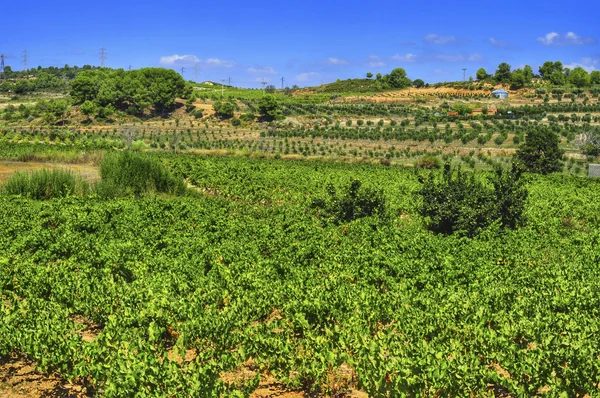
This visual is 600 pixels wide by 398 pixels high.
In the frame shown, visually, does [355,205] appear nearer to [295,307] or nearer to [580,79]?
[295,307]

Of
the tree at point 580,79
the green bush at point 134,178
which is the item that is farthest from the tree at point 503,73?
the green bush at point 134,178

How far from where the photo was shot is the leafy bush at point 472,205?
58.4 ft

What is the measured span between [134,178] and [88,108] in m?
66.4

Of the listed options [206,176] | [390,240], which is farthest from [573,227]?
[206,176]

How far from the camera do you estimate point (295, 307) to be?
8.88 metres

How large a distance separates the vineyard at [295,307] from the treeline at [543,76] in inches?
4003

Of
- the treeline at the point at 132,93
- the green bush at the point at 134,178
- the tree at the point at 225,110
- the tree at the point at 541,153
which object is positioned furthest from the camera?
the treeline at the point at 132,93

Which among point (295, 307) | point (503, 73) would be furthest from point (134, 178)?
point (503, 73)

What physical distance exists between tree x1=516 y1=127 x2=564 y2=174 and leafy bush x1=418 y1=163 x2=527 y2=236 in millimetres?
27718

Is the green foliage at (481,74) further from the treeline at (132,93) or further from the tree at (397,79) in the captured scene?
the treeline at (132,93)

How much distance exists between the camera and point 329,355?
7.25m

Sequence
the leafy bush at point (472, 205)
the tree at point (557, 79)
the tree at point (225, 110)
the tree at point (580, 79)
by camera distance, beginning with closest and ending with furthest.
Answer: the leafy bush at point (472, 205) → the tree at point (225, 110) → the tree at point (580, 79) → the tree at point (557, 79)

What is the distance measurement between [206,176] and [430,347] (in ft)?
84.4

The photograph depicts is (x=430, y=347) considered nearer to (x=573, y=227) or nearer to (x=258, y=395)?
(x=258, y=395)
